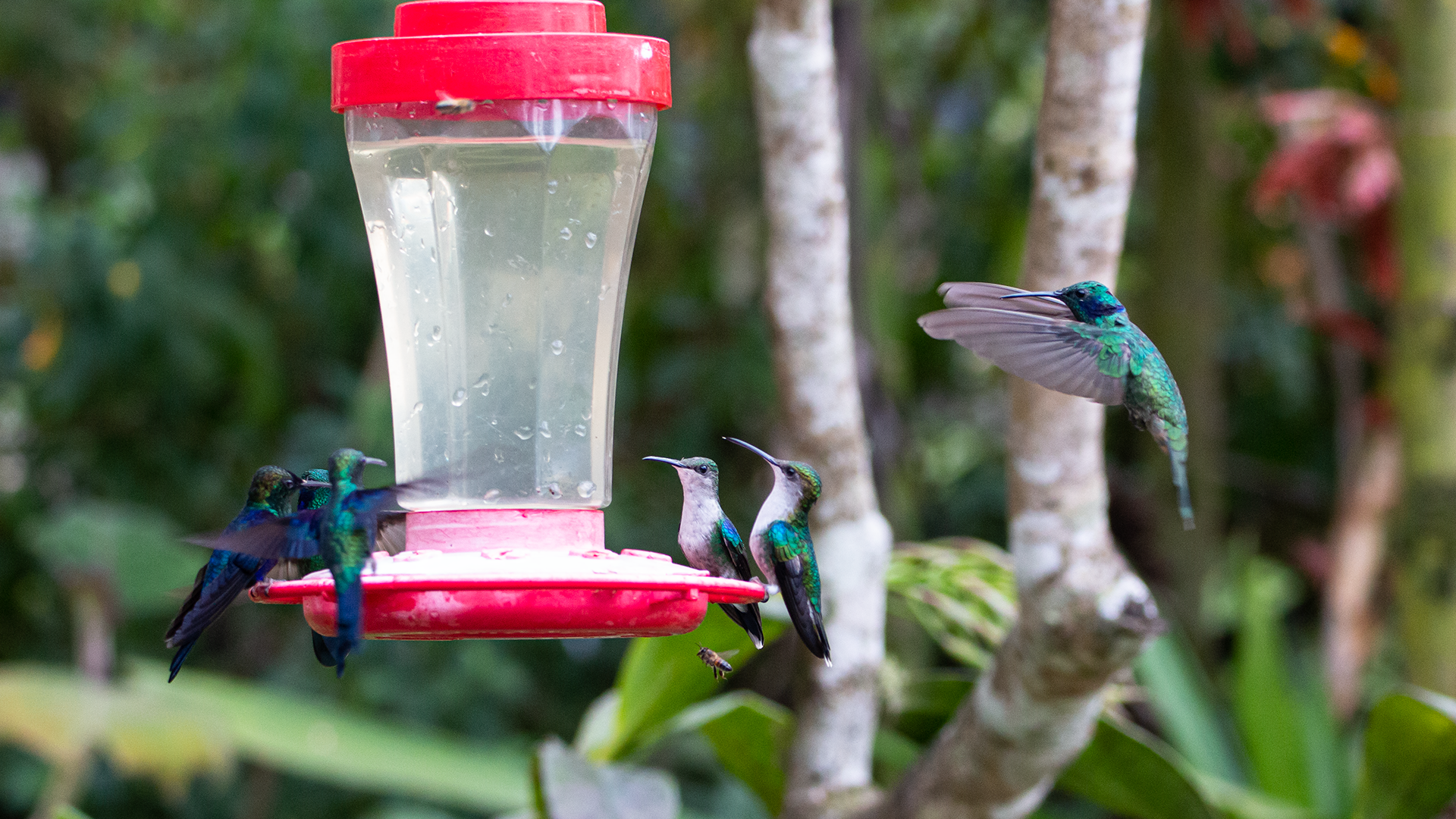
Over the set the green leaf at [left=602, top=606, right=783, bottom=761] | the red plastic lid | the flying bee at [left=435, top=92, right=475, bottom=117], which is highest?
the red plastic lid

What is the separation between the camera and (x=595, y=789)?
7.88 feet

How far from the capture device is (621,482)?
554 cm

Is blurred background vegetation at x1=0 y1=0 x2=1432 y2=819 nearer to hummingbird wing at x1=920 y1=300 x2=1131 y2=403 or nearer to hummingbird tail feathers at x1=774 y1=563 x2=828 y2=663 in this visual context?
hummingbird wing at x1=920 y1=300 x2=1131 y2=403

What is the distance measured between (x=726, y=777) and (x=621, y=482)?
118cm

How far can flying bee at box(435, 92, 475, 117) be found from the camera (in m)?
1.63

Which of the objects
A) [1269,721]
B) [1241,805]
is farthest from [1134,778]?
[1269,721]

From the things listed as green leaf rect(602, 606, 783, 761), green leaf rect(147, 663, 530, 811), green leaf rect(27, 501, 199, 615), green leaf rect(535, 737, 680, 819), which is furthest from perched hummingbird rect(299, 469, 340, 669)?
green leaf rect(27, 501, 199, 615)

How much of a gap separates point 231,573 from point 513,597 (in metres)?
0.40

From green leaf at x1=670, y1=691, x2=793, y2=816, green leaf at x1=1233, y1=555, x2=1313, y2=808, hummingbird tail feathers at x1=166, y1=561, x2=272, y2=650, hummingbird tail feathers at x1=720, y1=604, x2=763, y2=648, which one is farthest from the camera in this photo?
green leaf at x1=1233, y1=555, x2=1313, y2=808

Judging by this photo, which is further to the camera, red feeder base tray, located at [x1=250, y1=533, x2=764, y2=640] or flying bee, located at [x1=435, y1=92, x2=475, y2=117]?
flying bee, located at [x1=435, y1=92, x2=475, y2=117]

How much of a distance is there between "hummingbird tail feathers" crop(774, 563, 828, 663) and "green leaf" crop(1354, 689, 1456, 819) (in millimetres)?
1187

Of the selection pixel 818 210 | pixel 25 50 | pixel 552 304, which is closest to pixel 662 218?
pixel 25 50

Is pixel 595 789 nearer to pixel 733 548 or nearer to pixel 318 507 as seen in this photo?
pixel 733 548

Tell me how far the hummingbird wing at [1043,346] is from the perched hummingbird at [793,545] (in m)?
0.25
